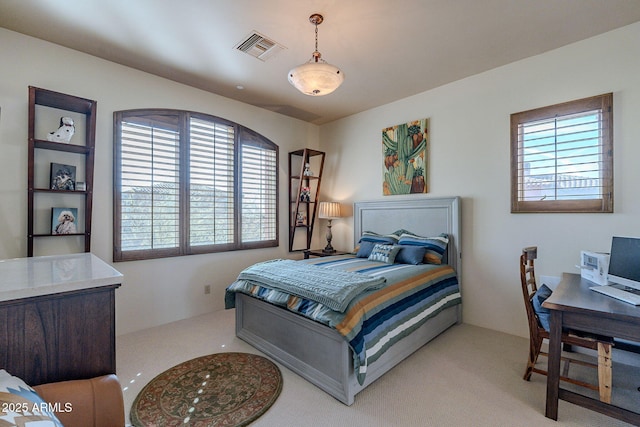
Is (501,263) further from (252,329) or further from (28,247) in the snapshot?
(28,247)

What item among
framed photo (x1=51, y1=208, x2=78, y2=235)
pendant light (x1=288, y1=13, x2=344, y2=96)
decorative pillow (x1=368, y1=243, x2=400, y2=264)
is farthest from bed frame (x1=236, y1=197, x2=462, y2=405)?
pendant light (x1=288, y1=13, x2=344, y2=96)

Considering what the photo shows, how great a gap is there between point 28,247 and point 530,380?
4.27 m

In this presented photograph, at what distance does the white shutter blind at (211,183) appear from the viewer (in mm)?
3615

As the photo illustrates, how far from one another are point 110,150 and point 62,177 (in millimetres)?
510

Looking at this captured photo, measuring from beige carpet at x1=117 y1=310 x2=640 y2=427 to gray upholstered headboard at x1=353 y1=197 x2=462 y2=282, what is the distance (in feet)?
3.47

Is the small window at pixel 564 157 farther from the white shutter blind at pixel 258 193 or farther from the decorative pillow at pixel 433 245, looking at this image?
the white shutter blind at pixel 258 193

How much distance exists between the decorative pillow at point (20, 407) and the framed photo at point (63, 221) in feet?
7.66

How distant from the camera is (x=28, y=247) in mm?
2480

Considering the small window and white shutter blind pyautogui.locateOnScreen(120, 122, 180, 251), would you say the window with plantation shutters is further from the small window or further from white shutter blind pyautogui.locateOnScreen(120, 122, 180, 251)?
the small window

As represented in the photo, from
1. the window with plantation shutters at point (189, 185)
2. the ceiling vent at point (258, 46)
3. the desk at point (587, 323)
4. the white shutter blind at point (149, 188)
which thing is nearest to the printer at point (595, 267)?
the desk at point (587, 323)

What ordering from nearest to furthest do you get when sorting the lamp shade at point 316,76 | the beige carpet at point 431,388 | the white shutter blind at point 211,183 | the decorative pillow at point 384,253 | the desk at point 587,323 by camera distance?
the desk at point 587,323
the beige carpet at point 431,388
the lamp shade at point 316,76
the decorative pillow at point 384,253
the white shutter blind at point 211,183

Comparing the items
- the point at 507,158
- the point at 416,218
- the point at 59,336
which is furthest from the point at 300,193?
the point at 59,336

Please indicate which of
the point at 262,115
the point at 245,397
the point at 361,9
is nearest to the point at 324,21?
the point at 361,9

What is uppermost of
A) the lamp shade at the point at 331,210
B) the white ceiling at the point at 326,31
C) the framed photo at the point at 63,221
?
the white ceiling at the point at 326,31
